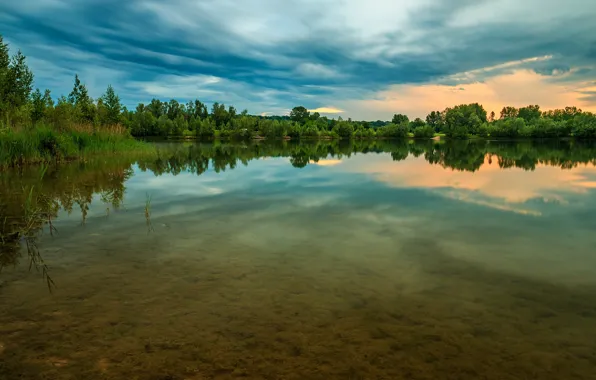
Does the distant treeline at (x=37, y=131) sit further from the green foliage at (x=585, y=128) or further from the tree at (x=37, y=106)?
the green foliage at (x=585, y=128)

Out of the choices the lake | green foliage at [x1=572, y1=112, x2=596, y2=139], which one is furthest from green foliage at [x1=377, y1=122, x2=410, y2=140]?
the lake

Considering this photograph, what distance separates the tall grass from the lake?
12030 millimetres

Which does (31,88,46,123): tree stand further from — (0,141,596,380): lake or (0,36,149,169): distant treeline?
(0,141,596,380): lake

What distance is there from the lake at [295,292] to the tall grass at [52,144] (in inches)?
474

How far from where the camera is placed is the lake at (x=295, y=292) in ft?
14.2

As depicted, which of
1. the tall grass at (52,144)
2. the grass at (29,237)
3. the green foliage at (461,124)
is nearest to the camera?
the grass at (29,237)

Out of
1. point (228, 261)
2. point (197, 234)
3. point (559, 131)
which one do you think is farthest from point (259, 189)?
point (559, 131)

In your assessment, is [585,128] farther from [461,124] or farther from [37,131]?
[37,131]

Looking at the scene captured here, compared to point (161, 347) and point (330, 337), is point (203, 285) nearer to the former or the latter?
point (161, 347)

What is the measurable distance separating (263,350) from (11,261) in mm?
6249

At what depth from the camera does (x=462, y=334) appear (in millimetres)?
4934

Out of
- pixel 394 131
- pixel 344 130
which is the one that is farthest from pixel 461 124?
pixel 344 130

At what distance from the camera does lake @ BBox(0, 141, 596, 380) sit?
4320mm

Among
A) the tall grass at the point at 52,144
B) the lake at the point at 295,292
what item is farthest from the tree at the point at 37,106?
the lake at the point at 295,292
